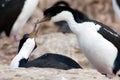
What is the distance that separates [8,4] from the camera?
14930mm

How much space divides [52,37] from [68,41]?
1.37 feet

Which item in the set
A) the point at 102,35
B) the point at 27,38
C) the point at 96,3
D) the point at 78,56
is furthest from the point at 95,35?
the point at 96,3

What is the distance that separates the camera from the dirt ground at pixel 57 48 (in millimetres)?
8102

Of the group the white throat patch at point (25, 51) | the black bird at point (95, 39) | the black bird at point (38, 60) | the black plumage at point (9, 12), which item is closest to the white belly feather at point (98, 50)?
the black bird at point (95, 39)

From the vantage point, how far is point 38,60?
9461 millimetres

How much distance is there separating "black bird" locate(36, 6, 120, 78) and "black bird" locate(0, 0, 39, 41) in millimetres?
4019

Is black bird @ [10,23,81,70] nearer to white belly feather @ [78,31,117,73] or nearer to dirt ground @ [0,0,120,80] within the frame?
dirt ground @ [0,0,120,80]

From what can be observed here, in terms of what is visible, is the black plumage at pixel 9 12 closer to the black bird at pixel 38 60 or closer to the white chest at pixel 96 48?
the black bird at pixel 38 60

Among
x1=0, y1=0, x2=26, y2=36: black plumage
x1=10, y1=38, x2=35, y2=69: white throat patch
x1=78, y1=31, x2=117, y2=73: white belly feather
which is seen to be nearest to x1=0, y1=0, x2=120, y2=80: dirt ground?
→ x1=10, y1=38, x2=35, y2=69: white throat patch

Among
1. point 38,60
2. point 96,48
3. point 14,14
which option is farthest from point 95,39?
point 14,14

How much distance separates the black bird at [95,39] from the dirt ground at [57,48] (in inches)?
21.9

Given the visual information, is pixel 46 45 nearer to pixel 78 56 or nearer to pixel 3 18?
pixel 78 56

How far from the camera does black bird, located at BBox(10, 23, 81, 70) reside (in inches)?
365

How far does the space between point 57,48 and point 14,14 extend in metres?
2.28
